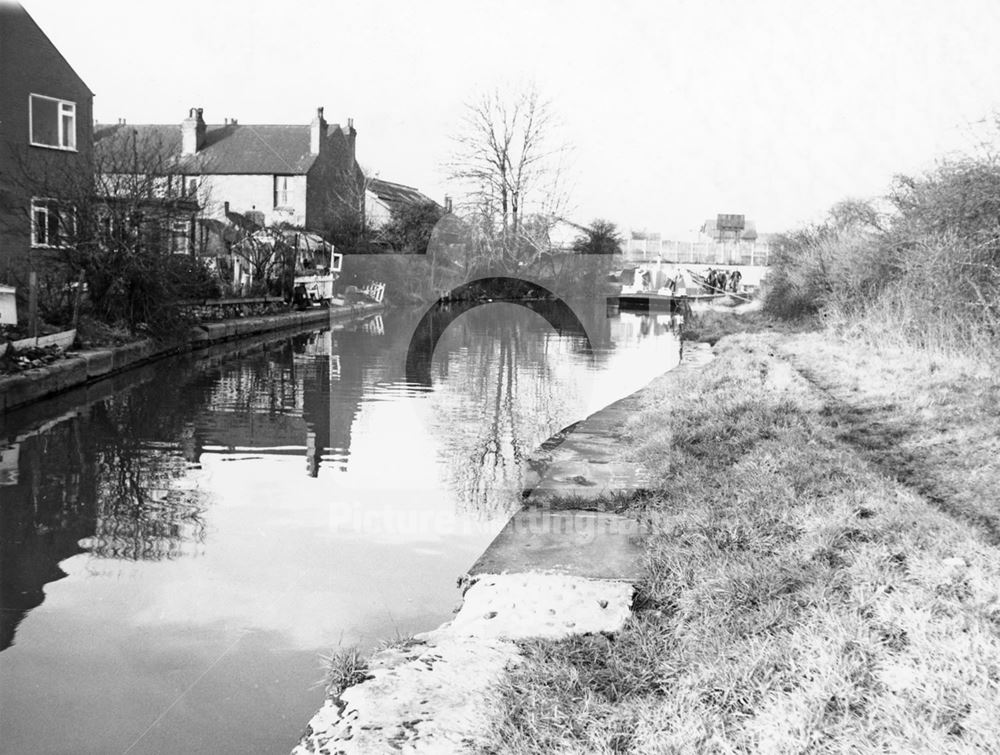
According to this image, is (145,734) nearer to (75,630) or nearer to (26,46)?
(75,630)

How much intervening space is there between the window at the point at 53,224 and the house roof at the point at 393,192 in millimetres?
31880

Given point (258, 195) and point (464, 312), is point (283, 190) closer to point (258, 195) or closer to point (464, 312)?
point (258, 195)

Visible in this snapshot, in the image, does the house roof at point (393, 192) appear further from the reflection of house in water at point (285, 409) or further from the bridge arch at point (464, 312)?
the reflection of house in water at point (285, 409)

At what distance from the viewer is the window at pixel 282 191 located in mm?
48125

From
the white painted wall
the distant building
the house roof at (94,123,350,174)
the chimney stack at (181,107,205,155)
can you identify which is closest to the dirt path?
the white painted wall

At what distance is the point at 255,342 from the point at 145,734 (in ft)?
59.5

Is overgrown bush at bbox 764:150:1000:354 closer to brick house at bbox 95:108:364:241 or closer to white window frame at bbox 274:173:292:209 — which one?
brick house at bbox 95:108:364:241

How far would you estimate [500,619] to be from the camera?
4102 mm

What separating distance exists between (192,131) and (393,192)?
37.2ft

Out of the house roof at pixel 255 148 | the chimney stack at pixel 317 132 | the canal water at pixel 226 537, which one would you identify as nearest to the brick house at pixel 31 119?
the canal water at pixel 226 537

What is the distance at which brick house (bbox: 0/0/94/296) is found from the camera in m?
18.6

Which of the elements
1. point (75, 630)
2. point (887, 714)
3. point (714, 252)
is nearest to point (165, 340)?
point (75, 630)

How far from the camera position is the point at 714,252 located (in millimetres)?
66375

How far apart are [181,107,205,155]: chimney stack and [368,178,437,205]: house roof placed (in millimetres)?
9181
